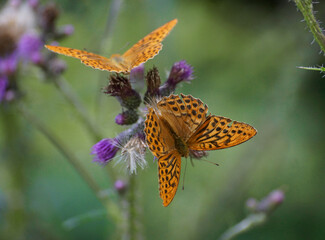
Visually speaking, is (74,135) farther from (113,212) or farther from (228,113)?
(113,212)

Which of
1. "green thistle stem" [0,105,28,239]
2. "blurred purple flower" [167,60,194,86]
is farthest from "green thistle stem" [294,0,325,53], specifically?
"green thistle stem" [0,105,28,239]

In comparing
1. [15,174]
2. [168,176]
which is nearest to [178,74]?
[168,176]

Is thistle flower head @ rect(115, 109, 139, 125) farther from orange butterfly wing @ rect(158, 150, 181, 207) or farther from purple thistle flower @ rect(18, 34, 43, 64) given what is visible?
purple thistle flower @ rect(18, 34, 43, 64)

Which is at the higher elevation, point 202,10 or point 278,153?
point 202,10

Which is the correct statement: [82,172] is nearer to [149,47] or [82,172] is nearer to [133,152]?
[133,152]

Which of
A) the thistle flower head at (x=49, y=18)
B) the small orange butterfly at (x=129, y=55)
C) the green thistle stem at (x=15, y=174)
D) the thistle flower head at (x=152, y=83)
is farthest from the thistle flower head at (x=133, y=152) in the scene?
the green thistle stem at (x=15, y=174)

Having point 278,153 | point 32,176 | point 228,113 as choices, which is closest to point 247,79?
point 228,113

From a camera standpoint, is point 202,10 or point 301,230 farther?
point 202,10

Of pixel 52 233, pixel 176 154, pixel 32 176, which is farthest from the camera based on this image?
pixel 32 176

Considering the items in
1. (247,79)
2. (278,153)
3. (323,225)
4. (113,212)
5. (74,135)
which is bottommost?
(323,225)
